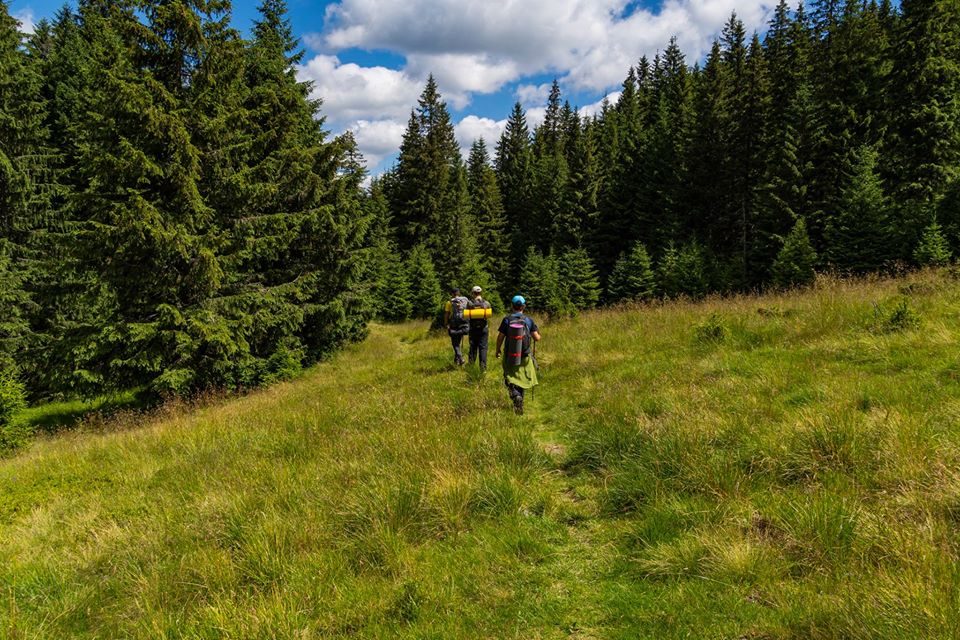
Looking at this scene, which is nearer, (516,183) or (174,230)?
(174,230)

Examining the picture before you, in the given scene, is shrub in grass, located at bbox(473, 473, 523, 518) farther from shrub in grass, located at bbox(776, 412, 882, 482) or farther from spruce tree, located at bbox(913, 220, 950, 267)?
spruce tree, located at bbox(913, 220, 950, 267)

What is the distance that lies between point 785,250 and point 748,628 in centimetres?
3070

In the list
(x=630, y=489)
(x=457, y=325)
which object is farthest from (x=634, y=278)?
(x=630, y=489)

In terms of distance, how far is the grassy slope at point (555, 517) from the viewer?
288 centimetres

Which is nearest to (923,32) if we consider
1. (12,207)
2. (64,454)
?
(64,454)

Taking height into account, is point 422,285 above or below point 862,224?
below

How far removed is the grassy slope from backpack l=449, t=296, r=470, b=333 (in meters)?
4.29

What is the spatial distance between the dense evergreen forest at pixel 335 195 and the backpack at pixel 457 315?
261 inches

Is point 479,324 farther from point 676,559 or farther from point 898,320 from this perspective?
point 898,320

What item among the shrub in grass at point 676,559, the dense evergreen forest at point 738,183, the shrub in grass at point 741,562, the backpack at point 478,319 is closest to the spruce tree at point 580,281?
the dense evergreen forest at point 738,183

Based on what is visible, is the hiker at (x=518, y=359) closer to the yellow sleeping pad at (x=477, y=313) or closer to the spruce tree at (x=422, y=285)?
the yellow sleeping pad at (x=477, y=313)

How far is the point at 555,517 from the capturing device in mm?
4234

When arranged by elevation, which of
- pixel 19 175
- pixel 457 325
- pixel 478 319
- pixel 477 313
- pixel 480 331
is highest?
pixel 19 175

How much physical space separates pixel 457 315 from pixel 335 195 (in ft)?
35.7
